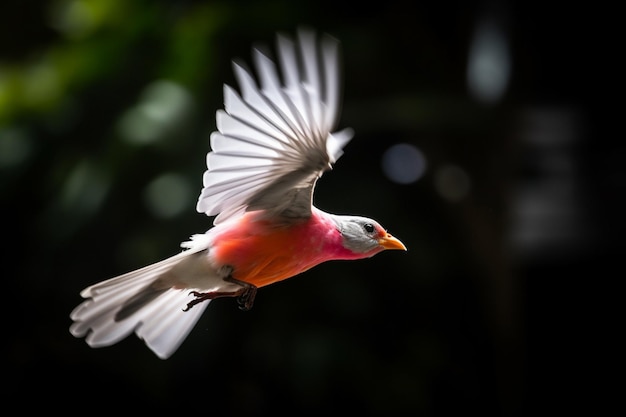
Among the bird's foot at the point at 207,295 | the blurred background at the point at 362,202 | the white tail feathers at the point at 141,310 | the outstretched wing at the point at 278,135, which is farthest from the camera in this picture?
the blurred background at the point at 362,202

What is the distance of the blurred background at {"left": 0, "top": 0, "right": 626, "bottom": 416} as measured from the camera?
→ 5016 mm

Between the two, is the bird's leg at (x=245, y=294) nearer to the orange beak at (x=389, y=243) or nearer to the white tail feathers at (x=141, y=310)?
the white tail feathers at (x=141, y=310)

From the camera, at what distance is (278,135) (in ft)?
7.58

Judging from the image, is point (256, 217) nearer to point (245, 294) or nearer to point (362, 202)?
point (245, 294)

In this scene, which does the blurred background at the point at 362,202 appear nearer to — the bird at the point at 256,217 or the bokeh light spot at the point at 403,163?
the bokeh light spot at the point at 403,163

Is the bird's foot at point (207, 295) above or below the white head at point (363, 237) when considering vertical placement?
below

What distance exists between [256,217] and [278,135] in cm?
40

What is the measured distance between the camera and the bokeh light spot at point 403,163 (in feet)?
18.5

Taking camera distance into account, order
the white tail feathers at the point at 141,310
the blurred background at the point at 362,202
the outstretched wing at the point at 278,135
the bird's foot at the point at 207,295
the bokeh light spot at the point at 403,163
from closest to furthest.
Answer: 1. the outstretched wing at the point at 278,135
2. the bird's foot at the point at 207,295
3. the white tail feathers at the point at 141,310
4. the blurred background at the point at 362,202
5. the bokeh light spot at the point at 403,163

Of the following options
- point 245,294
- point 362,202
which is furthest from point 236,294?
point 362,202

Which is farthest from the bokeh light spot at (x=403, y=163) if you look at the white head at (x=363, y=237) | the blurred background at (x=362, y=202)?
the white head at (x=363, y=237)

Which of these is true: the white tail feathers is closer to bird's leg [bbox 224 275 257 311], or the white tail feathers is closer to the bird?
the bird

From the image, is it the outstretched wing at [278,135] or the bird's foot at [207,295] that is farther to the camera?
the bird's foot at [207,295]

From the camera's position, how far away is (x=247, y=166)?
2.38 metres
